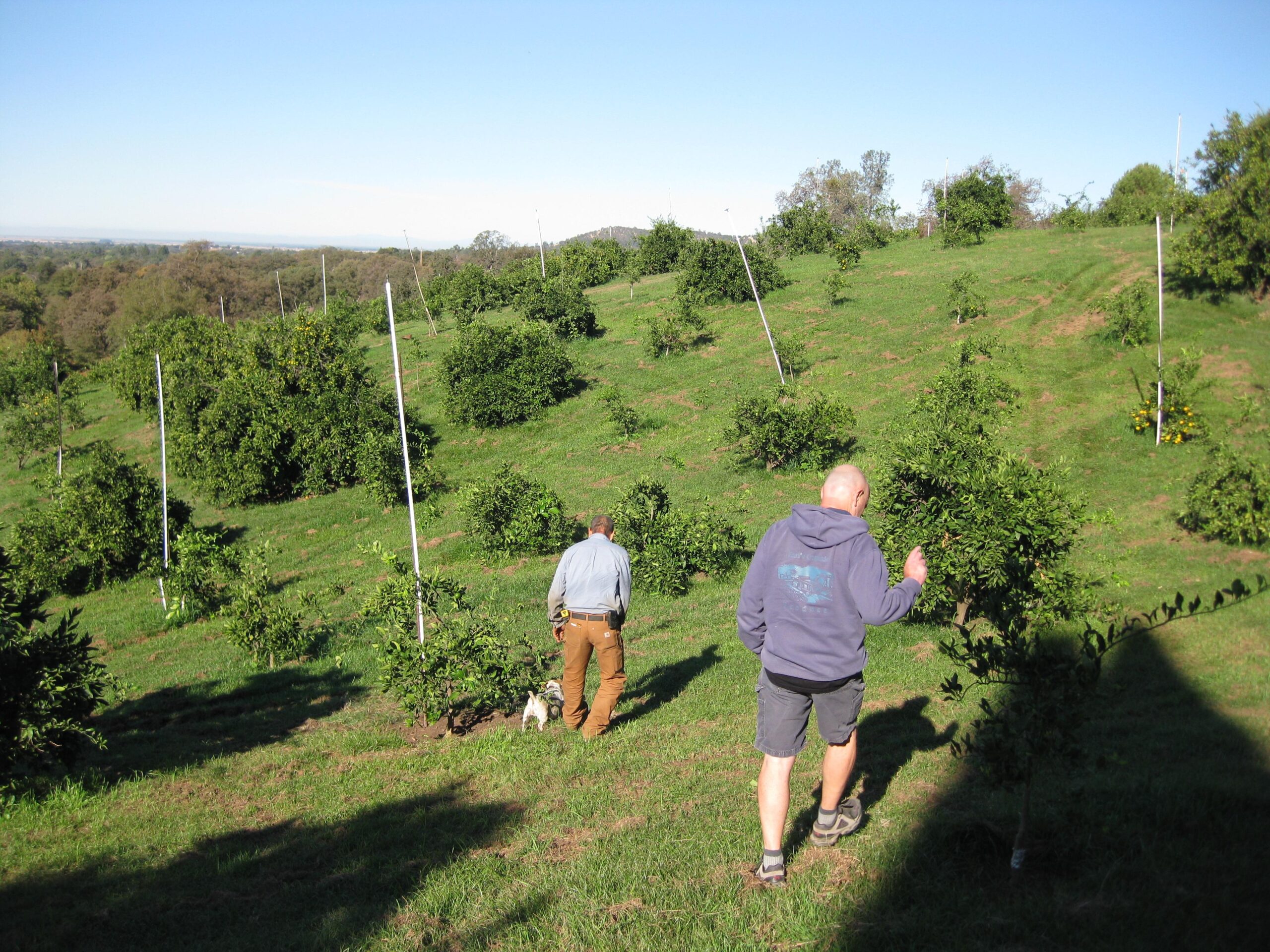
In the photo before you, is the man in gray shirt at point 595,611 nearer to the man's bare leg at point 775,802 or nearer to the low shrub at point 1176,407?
the man's bare leg at point 775,802

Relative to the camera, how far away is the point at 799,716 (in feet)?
12.0

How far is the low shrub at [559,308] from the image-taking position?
102 feet

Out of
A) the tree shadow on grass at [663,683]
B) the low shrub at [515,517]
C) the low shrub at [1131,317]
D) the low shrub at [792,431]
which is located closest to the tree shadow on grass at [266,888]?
the tree shadow on grass at [663,683]

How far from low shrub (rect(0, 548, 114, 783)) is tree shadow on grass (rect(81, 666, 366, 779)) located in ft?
2.13

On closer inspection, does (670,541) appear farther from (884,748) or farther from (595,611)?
(884,748)

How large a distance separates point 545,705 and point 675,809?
2206 millimetres

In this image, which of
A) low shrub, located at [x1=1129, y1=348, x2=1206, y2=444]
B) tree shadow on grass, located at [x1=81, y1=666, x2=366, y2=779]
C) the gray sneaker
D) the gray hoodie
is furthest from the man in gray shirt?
low shrub, located at [x1=1129, y1=348, x2=1206, y2=444]

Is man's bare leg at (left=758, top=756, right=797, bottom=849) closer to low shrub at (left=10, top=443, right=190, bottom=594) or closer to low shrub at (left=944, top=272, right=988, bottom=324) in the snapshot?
low shrub at (left=10, top=443, right=190, bottom=594)

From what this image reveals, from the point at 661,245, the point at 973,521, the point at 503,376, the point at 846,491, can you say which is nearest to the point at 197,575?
the point at 503,376

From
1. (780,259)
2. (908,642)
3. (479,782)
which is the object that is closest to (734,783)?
(479,782)

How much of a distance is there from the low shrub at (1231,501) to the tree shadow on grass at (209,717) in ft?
24.5

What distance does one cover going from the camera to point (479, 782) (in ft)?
18.4

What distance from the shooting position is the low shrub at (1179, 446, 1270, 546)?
352 centimetres

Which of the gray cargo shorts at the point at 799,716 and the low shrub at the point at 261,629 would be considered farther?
the low shrub at the point at 261,629
